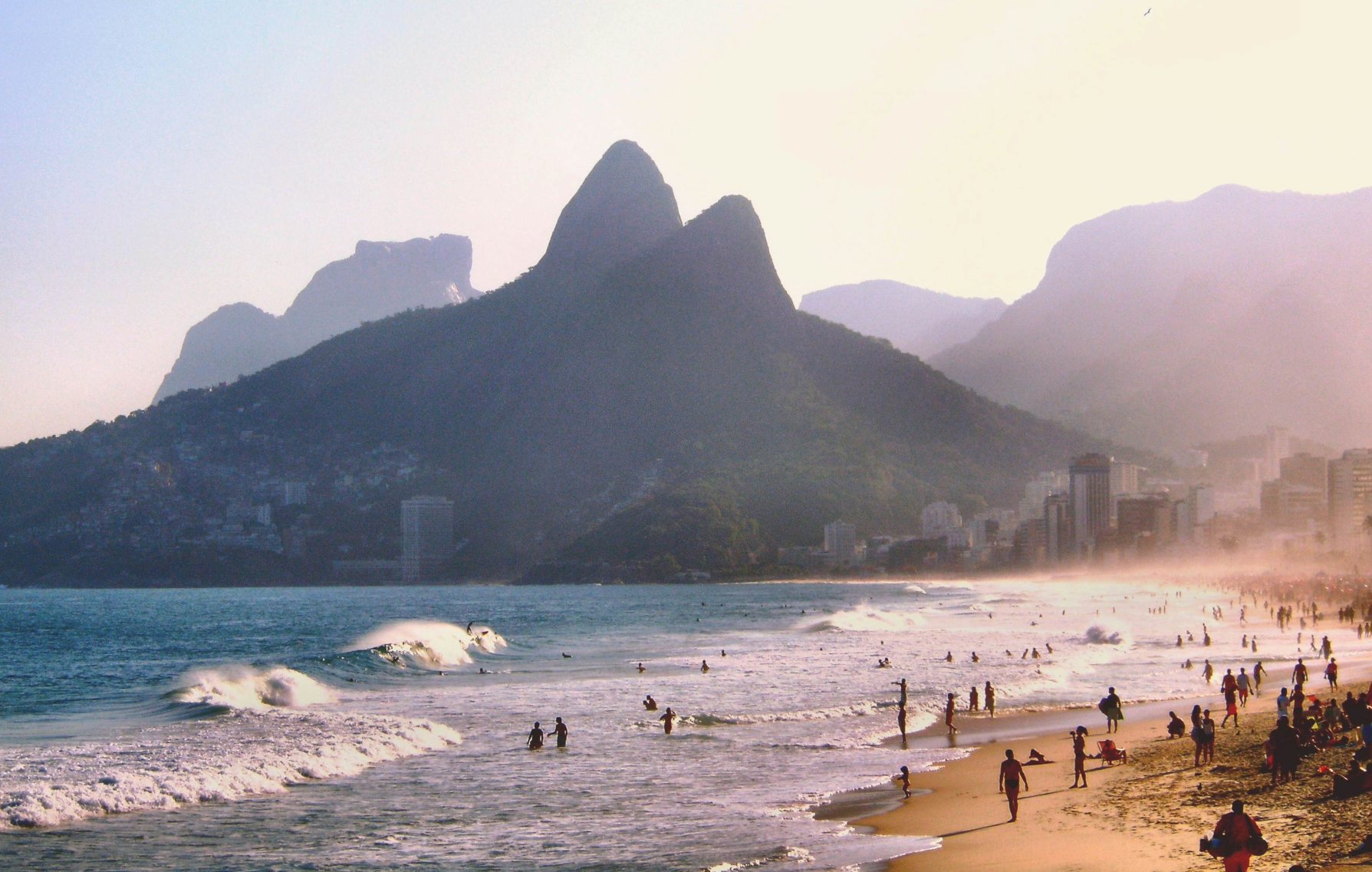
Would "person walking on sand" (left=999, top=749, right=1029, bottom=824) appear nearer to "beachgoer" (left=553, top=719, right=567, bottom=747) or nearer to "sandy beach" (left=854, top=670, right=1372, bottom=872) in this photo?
"sandy beach" (left=854, top=670, right=1372, bottom=872)

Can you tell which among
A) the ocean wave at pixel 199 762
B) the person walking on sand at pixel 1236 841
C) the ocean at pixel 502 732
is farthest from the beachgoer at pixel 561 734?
the person walking on sand at pixel 1236 841

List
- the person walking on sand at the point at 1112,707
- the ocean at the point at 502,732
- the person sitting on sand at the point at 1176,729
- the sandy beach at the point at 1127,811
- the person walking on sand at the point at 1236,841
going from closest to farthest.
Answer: the person walking on sand at the point at 1236,841
the sandy beach at the point at 1127,811
the ocean at the point at 502,732
the person sitting on sand at the point at 1176,729
the person walking on sand at the point at 1112,707

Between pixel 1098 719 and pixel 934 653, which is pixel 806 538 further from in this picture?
pixel 1098 719

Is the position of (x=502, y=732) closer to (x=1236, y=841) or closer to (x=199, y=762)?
(x=199, y=762)

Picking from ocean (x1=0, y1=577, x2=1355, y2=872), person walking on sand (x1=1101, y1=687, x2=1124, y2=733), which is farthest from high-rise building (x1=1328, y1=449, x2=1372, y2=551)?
person walking on sand (x1=1101, y1=687, x2=1124, y2=733)

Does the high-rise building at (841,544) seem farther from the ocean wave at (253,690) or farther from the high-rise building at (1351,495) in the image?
the ocean wave at (253,690)

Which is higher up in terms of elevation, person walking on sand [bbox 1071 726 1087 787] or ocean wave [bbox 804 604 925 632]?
person walking on sand [bbox 1071 726 1087 787]
